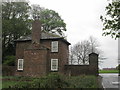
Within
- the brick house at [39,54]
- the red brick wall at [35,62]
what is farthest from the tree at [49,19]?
the red brick wall at [35,62]

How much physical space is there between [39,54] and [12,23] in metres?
16.9

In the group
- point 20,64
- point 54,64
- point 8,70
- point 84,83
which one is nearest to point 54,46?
point 54,64

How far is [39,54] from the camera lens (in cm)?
3247

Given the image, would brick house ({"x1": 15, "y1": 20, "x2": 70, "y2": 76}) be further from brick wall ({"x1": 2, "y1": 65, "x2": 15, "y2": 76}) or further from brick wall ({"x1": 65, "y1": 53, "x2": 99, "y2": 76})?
brick wall ({"x1": 65, "y1": 53, "x2": 99, "y2": 76})

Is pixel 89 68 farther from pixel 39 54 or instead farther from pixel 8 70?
pixel 8 70

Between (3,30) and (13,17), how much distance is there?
5.29 metres

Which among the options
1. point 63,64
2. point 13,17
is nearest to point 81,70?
point 63,64

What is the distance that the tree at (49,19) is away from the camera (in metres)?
55.8

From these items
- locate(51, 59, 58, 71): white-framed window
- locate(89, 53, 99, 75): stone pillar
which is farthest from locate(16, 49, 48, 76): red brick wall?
locate(89, 53, 99, 75): stone pillar

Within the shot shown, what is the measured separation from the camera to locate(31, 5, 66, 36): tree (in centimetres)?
5575

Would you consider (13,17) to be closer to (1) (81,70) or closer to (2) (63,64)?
(2) (63,64)

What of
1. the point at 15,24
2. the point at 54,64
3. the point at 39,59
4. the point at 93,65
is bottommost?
the point at 93,65

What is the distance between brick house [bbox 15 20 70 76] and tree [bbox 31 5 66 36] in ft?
64.1

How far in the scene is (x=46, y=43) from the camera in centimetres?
3481
